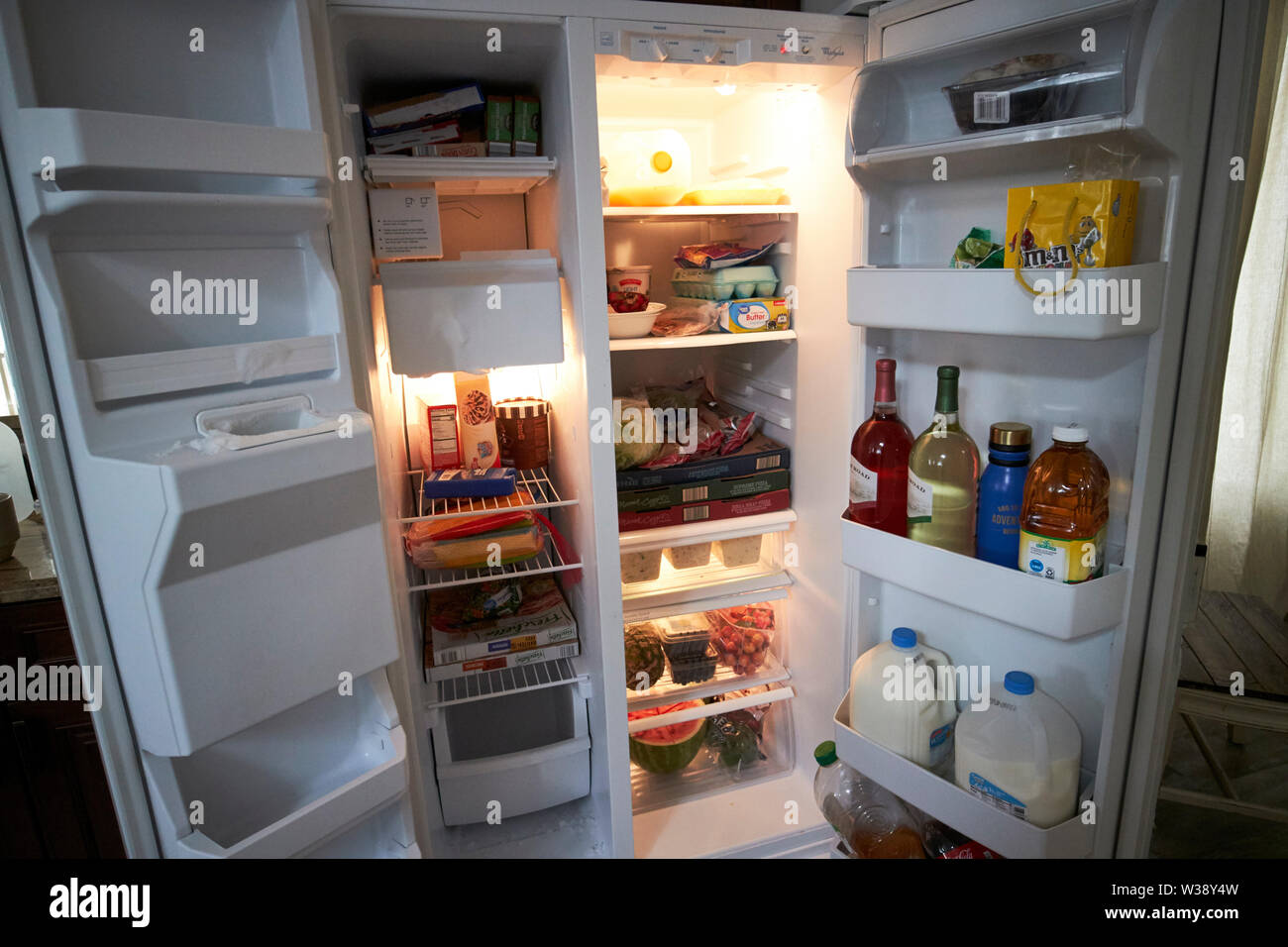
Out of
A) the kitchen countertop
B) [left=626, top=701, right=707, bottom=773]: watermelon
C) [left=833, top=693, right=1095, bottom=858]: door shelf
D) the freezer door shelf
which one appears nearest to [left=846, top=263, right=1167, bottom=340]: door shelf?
[left=833, top=693, right=1095, bottom=858]: door shelf

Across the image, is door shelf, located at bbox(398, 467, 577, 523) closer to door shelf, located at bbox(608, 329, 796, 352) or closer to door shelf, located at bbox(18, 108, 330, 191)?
door shelf, located at bbox(608, 329, 796, 352)

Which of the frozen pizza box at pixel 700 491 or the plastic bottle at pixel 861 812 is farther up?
the frozen pizza box at pixel 700 491

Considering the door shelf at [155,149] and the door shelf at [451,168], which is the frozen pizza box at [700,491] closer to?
the door shelf at [451,168]

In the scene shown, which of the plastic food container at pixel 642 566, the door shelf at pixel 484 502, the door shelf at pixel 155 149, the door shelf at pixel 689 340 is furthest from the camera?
the plastic food container at pixel 642 566

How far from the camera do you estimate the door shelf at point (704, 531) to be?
1.78m

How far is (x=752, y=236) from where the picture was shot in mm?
1916

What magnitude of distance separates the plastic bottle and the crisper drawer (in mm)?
579

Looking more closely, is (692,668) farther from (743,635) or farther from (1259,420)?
(1259,420)

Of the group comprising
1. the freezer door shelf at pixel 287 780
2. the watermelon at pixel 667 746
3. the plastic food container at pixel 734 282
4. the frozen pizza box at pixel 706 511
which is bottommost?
the watermelon at pixel 667 746

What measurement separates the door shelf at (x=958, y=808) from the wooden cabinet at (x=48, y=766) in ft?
5.20

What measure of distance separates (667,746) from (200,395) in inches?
56.4

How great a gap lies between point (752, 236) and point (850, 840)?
1.47m

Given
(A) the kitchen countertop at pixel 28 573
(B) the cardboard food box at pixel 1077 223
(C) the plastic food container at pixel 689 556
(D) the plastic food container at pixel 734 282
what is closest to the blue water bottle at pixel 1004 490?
(B) the cardboard food box at pixel 1077 223
